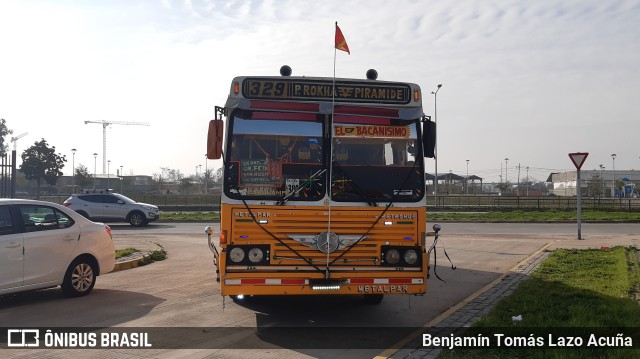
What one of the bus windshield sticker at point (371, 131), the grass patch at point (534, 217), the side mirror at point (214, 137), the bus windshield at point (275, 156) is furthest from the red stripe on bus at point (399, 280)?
the grass patch at point (534, 217)

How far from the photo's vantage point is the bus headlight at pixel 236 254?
22.0 ft

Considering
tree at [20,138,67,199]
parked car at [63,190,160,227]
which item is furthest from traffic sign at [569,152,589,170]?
tree at [20,138,67,199]

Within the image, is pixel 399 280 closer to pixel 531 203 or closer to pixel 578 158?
pixel 578 158

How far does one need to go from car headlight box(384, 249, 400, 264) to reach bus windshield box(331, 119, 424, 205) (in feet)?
2.09

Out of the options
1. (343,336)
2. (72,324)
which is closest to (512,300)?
(343,336)

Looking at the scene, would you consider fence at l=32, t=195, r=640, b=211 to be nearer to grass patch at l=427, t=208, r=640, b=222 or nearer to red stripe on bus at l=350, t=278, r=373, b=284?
grass patch at l=427, t=208, r=640, b=222

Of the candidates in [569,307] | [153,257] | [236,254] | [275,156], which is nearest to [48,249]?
[236,254]

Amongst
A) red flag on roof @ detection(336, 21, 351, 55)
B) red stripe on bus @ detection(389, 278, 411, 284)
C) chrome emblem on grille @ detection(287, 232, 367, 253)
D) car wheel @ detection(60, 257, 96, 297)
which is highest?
red flag on roof @ detection(336, 21, 351, 55)

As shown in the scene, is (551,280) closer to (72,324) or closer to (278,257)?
(278,257)

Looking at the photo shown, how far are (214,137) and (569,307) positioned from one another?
5.16 m

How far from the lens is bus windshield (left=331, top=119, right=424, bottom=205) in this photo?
701cm

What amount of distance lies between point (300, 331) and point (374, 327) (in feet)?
3.25

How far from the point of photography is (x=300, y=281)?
675cm

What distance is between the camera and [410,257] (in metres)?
6.99
